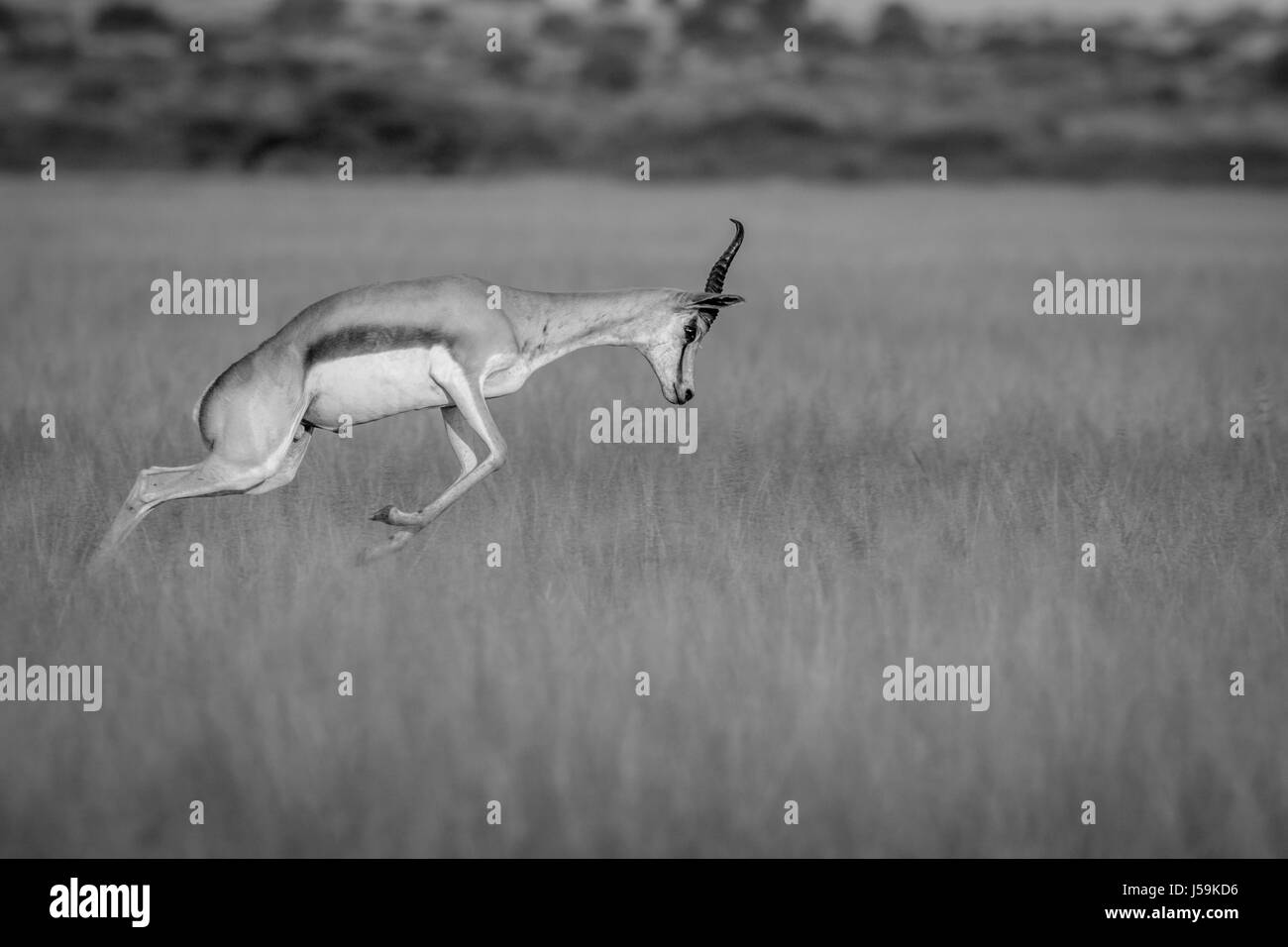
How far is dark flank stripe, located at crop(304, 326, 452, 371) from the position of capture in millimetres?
8984

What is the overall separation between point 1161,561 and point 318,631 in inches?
192

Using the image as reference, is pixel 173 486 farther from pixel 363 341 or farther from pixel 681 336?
pixel 681 336

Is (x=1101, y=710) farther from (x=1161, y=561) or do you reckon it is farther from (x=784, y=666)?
(x=1161, y=561)

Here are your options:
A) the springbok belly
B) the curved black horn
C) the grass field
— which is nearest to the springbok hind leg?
the grass field

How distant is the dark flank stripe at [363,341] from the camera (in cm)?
898

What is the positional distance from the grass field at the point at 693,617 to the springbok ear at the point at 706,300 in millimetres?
1460

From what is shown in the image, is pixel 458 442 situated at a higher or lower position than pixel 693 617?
higher

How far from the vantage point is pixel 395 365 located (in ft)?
29.8

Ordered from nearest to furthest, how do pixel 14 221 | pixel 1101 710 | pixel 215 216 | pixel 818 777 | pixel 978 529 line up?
pixel 818 777, pixel 1101 710, pixel 978 529, pixel 14 221, pixel 215 216

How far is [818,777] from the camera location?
6609 mm

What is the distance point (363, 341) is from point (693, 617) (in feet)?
7.83

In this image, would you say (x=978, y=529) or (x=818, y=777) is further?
(x=978, y=529)

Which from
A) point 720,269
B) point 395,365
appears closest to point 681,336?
point 720,269

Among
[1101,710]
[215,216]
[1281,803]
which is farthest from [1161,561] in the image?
[215,216]
